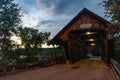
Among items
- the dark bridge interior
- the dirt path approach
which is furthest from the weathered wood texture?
the dirt path approach

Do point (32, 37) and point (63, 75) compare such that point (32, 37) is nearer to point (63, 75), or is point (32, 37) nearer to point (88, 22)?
point (88, 22)

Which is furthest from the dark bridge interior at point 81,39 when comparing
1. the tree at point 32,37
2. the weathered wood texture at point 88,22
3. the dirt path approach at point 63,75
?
the tree at point 32,37

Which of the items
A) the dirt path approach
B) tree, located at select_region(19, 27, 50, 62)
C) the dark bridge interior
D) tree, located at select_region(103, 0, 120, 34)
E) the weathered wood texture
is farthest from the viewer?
tree, located at select_region(19, 27, 50, 62)

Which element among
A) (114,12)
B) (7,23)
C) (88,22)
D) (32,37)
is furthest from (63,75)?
(32,37)

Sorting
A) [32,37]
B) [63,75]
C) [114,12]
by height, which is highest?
[32,37]

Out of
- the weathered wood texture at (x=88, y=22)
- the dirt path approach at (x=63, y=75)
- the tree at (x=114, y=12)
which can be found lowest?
the dirt path approach at (x=63, y=75)

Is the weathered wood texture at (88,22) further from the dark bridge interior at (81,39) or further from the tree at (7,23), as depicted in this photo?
the tree at (7,23)

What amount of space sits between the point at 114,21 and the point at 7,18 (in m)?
20.1

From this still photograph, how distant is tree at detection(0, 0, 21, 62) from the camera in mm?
26938

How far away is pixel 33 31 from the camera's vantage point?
160ft

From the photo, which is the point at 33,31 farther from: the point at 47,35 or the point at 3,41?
the point at 3,41

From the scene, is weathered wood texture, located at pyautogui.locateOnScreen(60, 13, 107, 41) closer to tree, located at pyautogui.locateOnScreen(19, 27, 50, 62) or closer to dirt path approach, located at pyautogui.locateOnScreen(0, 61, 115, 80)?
dirt path approach, located at pyautogui.locateOnScreen(0, 61, 115, 80)

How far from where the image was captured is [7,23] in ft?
89.4

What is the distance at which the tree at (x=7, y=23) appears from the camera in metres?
26.9
